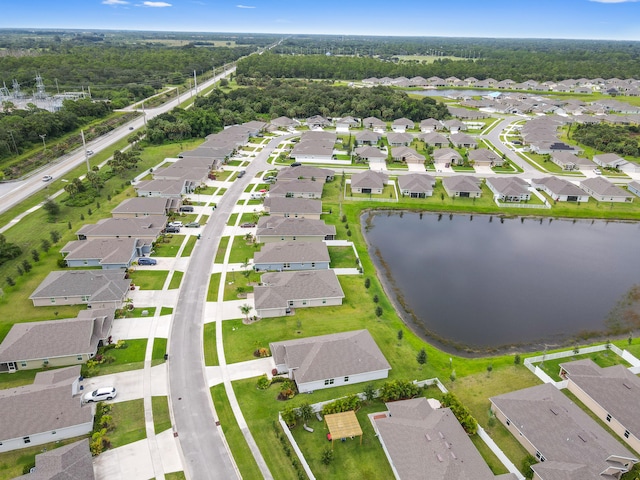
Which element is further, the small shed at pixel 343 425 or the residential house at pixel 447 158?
the residential house at pixel 447 158

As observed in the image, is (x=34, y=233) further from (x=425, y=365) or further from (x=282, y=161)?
(x=425, y=365)

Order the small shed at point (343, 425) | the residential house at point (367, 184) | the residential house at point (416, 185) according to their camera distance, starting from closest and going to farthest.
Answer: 1. the small shed at point (343, 425)
2. the residential house at point (416, 185)
3. the residential house at point (367, 184)

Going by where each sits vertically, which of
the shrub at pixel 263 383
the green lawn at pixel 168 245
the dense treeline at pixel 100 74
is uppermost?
the dense treeline at pixel 100 74

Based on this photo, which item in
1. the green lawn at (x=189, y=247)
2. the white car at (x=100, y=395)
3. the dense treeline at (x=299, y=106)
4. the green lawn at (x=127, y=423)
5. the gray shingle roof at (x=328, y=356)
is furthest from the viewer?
the dense treeline at (x=299, y=106)

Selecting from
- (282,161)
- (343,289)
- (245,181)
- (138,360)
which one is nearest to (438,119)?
(282,161)

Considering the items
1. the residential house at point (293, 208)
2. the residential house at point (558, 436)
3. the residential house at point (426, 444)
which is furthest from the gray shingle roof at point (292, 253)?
the residential house at point (558, 436)

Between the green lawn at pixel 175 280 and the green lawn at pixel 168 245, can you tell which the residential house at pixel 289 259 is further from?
the green lawn at pixel 168 245

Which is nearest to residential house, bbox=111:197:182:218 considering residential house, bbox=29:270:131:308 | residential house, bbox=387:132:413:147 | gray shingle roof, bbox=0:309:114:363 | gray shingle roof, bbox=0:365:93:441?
residential house, bbox=29:270:131:308
